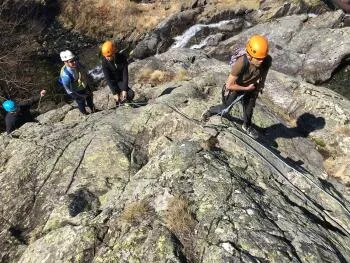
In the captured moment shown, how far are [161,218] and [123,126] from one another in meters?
5.46

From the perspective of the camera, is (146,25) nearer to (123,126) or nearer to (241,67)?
(123,126)

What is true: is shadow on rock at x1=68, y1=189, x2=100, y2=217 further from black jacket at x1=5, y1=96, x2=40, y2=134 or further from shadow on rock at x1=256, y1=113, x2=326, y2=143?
shadow on rock at x1=256, y1=113, x2=326, y2=143

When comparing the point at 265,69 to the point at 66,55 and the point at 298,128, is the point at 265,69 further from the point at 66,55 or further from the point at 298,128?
the point at 66,55

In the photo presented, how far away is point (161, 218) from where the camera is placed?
7.38m

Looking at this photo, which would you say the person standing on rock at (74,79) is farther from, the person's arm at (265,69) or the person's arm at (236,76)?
the person's arm at (265,69)

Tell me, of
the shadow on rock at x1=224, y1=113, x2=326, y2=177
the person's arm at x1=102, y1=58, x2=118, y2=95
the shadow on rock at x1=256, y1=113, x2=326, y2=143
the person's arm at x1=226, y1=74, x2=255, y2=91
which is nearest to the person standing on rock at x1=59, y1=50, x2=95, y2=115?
the person's arm at x1=102, y1=58, x2=118, y2=95

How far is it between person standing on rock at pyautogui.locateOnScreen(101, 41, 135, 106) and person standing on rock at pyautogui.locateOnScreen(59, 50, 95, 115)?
35.3 inches

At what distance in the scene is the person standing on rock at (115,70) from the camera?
12.0m

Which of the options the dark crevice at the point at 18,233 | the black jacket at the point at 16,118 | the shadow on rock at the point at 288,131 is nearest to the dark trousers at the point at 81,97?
the black jacket at the point at 16,118

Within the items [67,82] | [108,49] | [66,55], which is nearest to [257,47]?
[108,49]

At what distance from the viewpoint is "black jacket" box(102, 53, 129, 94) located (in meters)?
12.5

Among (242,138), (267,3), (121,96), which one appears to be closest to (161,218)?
(242,138)

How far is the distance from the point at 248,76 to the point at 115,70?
4703 mm

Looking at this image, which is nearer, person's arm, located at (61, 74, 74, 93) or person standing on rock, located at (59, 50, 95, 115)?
person standing on rock, located at (59, 50, 95, 115)
